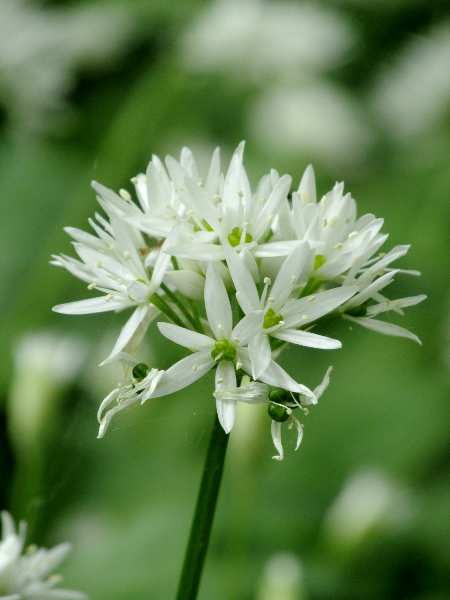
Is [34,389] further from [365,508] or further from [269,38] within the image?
[269,38]

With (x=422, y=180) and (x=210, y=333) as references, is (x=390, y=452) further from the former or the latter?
(x=210, y=333)

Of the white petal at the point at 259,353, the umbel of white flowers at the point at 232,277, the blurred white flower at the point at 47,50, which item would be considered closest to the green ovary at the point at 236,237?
the umbel of white flowers at the point at 232,277

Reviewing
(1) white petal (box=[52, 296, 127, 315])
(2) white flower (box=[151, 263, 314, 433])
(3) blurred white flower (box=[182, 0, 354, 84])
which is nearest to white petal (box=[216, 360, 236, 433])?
(2) white flower (box=[151, 263, 314, 433])

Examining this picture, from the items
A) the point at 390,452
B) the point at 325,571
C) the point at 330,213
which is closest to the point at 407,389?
the point at 390,452

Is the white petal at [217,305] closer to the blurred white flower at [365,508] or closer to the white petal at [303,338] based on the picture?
the white petal at [303,338]

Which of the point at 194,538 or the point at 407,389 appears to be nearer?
the point at 194,538

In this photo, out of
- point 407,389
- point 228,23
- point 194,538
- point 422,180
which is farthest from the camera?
point 228,23
